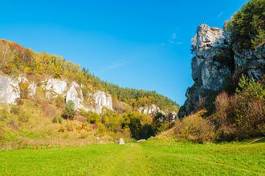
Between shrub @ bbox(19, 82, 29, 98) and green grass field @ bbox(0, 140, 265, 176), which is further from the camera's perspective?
shrub @ bbox(19, 82, 29, 98)

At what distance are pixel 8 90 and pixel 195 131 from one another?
4888 inches

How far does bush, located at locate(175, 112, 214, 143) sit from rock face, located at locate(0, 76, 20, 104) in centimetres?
11333

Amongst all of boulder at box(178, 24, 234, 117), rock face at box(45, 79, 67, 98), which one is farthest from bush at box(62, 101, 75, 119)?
boulder at box(178, 24, 234, 117)

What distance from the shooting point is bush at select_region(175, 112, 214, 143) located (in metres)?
55.2

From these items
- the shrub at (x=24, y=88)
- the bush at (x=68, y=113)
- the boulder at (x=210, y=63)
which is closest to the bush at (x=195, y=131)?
the boulder at (x=210, y=63)

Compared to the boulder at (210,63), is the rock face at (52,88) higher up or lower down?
higher up

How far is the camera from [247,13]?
8200cm

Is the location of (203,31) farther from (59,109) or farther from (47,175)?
(59,109)

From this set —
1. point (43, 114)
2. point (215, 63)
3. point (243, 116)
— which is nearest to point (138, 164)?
point (243, 116)

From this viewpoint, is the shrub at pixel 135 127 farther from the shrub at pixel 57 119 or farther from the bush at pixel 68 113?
the shrub at pixel 57 119

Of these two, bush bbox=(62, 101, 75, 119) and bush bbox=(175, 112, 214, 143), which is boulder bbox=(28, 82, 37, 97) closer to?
bush bbox=(62, 101, 75, 119)

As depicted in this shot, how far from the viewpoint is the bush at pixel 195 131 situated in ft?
181

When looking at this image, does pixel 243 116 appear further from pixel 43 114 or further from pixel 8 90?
pixel 8 90

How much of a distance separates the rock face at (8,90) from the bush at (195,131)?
113333 millimetres
